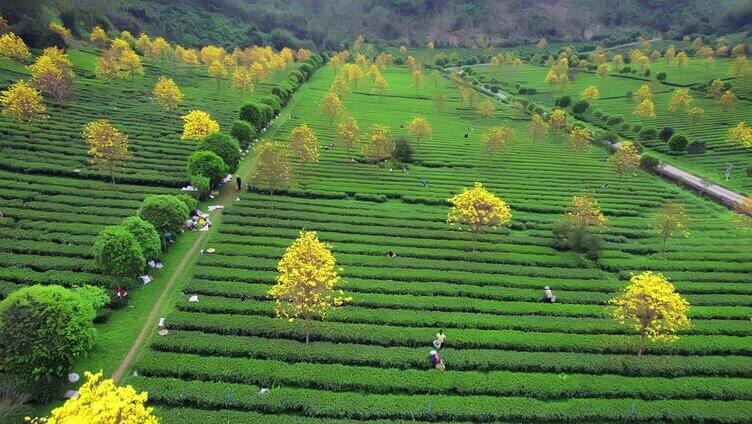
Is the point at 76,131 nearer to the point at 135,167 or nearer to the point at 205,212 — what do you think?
the point at 135,167

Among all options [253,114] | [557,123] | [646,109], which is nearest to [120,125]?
[253,114]

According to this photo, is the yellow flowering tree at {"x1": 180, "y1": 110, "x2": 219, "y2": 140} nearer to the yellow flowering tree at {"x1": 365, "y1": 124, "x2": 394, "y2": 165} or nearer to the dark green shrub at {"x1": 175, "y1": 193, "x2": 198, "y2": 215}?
the dark green shrub at {"x1": 175, "y1": 193, "x2": 198, "y2": 215}

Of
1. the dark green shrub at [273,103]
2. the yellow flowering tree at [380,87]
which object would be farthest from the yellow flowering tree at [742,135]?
the dark green shrub at [273,103]

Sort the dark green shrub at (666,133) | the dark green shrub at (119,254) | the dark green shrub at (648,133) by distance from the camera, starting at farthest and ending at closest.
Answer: the dark green shrub at (648,133) → the dark green shrub at (666,133) → the dark green shrub at (119,254)

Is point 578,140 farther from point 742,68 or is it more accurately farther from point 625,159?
point 742,68

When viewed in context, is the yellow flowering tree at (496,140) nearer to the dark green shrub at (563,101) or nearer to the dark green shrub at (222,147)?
the dark green shrub at (222,147)

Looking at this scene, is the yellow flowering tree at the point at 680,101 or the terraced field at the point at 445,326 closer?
the terraced field at the point at 445,326

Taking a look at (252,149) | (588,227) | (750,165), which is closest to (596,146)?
(750,165)
